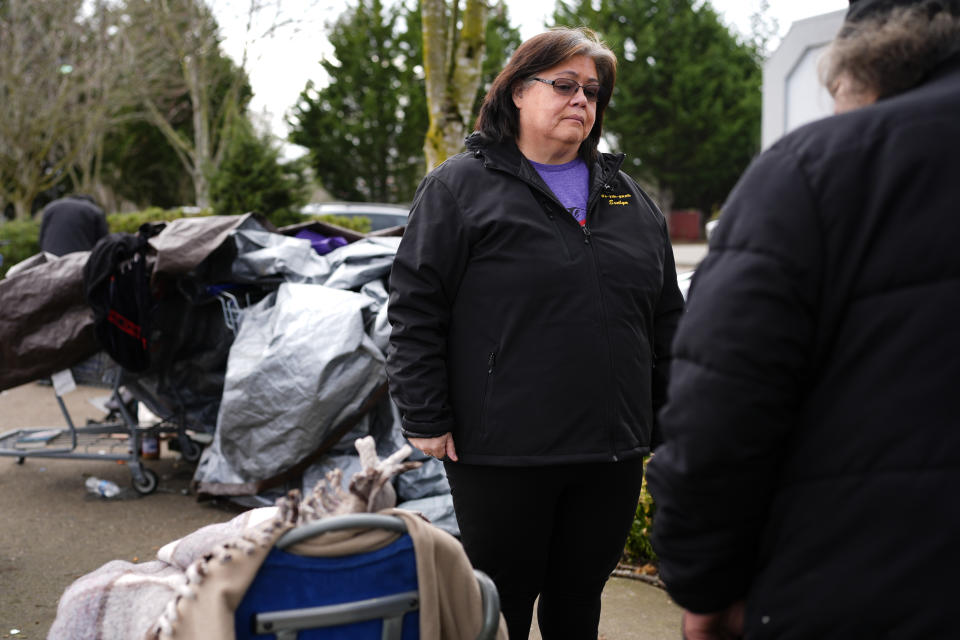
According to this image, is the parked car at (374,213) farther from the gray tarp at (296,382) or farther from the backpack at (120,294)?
the gray tarp at (296,382)

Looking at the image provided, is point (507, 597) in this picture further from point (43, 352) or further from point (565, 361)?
point (43, 352)

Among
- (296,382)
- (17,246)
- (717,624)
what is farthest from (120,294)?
(17,246)

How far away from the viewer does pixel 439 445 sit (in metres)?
2.52

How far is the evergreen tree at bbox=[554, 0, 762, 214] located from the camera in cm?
3797

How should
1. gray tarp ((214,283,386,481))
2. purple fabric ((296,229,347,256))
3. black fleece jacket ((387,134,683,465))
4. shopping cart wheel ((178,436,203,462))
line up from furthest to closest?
shopping cart wheel ((178,436,203,462)) → purple fabric ((296,229,347,256)) → gray tarp ((214,283,386,481)) → black fleece jacket ((387,134,683,465))

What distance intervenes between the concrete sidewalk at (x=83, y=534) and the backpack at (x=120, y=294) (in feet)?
2.98

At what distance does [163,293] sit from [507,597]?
3.54 metres

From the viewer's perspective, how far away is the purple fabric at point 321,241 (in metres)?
5.96

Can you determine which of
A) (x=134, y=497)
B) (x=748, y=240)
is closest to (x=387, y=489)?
(x=748, y=240)

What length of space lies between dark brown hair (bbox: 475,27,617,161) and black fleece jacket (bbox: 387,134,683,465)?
119mm

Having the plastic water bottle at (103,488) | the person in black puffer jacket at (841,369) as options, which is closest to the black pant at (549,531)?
the person in black puffer jacket at (841,369)

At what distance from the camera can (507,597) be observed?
257 cm

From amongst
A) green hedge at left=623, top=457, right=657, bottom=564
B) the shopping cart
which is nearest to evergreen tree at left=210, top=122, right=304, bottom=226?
green hedge at left=623, top=457, right=657, bottom=564

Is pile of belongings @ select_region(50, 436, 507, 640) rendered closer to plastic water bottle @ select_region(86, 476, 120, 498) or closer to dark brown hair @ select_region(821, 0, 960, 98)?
dark brown hair @ select_region(821, 0, 960, 98)
